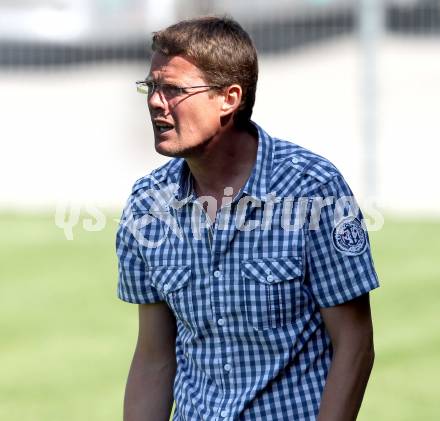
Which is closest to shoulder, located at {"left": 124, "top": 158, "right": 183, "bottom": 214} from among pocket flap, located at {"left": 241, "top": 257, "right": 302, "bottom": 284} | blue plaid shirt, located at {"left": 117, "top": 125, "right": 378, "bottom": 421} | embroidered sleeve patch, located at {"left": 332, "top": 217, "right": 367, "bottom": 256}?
blue plaid shirt, located at {"left": 117, "top": 125, "right": 378, "bottom": 421}

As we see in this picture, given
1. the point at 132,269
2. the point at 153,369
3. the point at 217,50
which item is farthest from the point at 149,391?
the point at 217,50

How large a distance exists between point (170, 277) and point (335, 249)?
1.47ft

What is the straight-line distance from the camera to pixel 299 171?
3156mm

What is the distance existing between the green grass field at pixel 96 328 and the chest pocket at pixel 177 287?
3.21 meters

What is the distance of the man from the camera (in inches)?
122

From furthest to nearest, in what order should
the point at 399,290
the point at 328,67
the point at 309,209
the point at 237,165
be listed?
the point at 328,67, the point at 399,290, the point at 237,165, the point at 309,209

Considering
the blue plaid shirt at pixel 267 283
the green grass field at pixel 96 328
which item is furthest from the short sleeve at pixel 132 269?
the green grass field at pixel 96 328

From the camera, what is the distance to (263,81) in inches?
629

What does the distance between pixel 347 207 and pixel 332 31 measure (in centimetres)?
1240

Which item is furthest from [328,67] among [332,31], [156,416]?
[156,416]

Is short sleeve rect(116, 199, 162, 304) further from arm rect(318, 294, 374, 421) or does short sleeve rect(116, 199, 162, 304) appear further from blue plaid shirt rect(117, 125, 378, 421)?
arm rect(318, 294, 374, 421)

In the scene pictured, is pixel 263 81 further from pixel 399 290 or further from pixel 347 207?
pixel 347 207

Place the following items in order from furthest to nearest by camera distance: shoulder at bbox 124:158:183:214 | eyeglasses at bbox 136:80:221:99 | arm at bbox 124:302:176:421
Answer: arm at bbox 124:302:176:421
shoulder at bbox 124:158:183:214
eyeglasses at bbox 136:80:221:99

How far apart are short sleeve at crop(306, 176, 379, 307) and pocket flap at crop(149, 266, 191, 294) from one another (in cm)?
33
